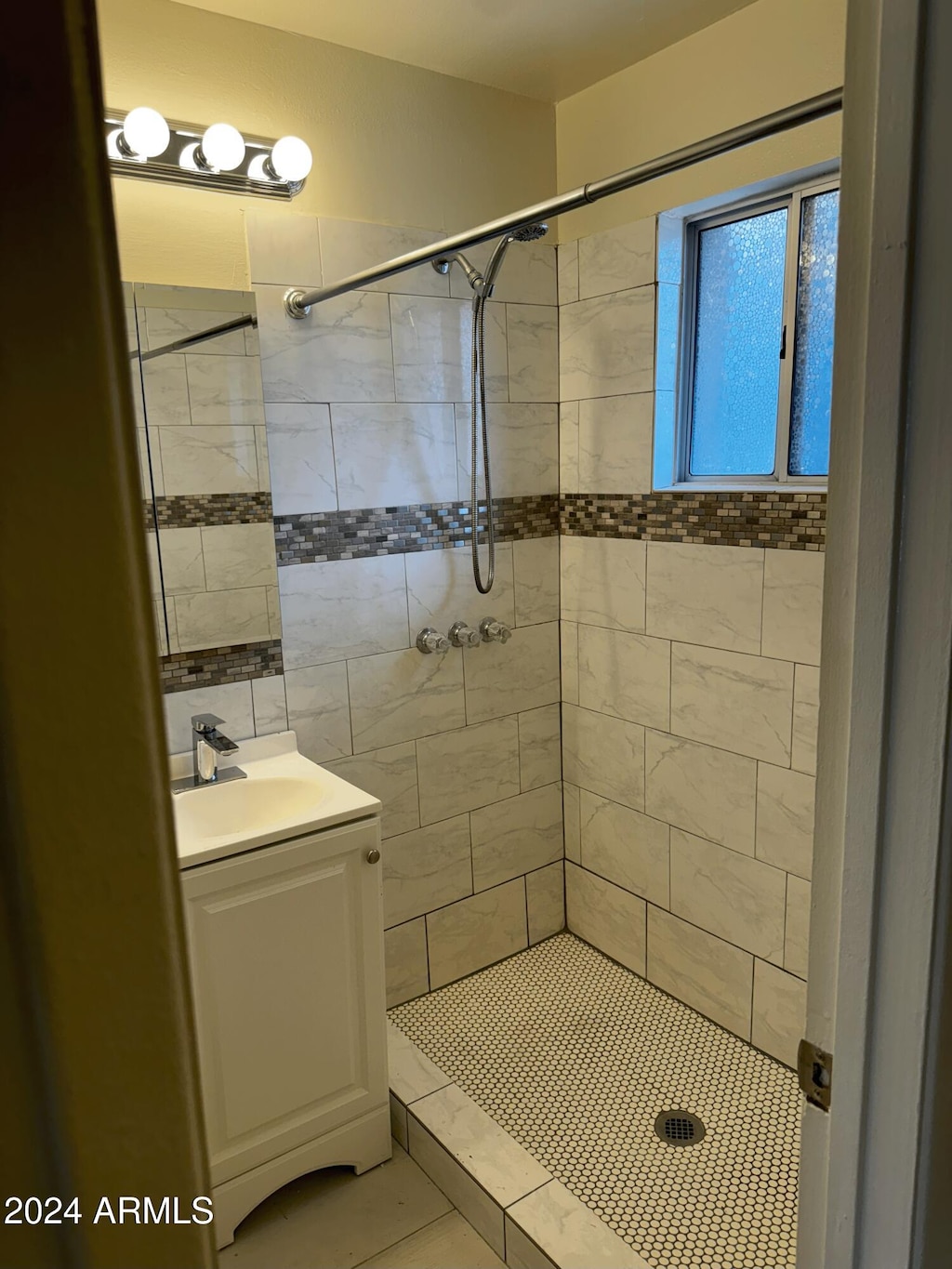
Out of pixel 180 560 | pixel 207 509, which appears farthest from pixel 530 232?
pixel 180 560

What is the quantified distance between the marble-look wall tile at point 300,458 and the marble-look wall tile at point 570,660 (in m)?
0.86

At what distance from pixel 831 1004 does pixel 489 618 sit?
6.23 feet

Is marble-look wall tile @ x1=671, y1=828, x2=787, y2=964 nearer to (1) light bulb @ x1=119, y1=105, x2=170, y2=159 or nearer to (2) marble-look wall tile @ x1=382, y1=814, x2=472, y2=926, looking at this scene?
(2) marble-look wall tile @ x1=382, y1=814, x2=472, y2=926

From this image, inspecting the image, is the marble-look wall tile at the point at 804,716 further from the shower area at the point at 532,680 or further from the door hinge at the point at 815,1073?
the door hinge at the point at 815,1073

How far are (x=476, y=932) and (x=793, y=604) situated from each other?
4.67ft

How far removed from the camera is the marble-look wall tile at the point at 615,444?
2.47m

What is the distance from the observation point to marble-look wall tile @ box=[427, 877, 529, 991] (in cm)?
269

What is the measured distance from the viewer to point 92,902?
0.31 m

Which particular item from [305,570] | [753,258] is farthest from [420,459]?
[753,258]

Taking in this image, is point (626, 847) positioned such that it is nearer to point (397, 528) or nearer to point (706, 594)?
point (706, 594)

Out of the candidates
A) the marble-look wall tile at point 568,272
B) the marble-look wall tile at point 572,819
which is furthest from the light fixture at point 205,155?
the marble-look wall tile at point 572,819

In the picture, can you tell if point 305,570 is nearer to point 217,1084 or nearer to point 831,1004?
point 217,1084

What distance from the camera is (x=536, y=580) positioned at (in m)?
2.78

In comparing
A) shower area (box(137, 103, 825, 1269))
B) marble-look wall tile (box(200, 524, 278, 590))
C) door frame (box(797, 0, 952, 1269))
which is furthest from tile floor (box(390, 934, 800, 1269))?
marble-look wall tile (box(200, 524, 278, 590))
